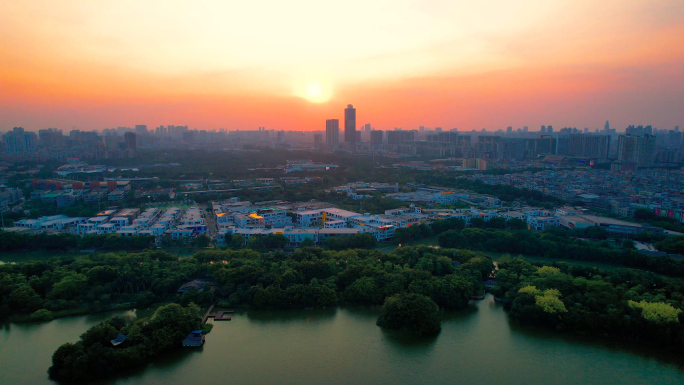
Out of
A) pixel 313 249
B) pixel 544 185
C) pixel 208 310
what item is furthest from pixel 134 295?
pixel 544 185

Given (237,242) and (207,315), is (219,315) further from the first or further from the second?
(237,242)

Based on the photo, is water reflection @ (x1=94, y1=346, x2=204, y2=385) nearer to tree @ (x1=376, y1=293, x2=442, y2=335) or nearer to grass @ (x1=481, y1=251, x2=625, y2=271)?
tree @ (x1=376, y1=293, x2=442, y2=335)

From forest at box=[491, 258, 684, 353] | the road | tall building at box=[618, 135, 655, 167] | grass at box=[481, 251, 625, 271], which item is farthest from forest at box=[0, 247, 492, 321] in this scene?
tall building at box=[618, 135, 655, 167]

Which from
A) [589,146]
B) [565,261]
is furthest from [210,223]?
[589,146]

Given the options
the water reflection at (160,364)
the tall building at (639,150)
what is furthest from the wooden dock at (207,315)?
the tall building at (639,150)

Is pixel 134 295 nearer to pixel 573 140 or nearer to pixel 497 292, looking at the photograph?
pixel 497 292

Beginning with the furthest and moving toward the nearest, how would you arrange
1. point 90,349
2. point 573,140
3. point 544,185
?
1. point 573,140
2. point 544,185
3. point 90,349
